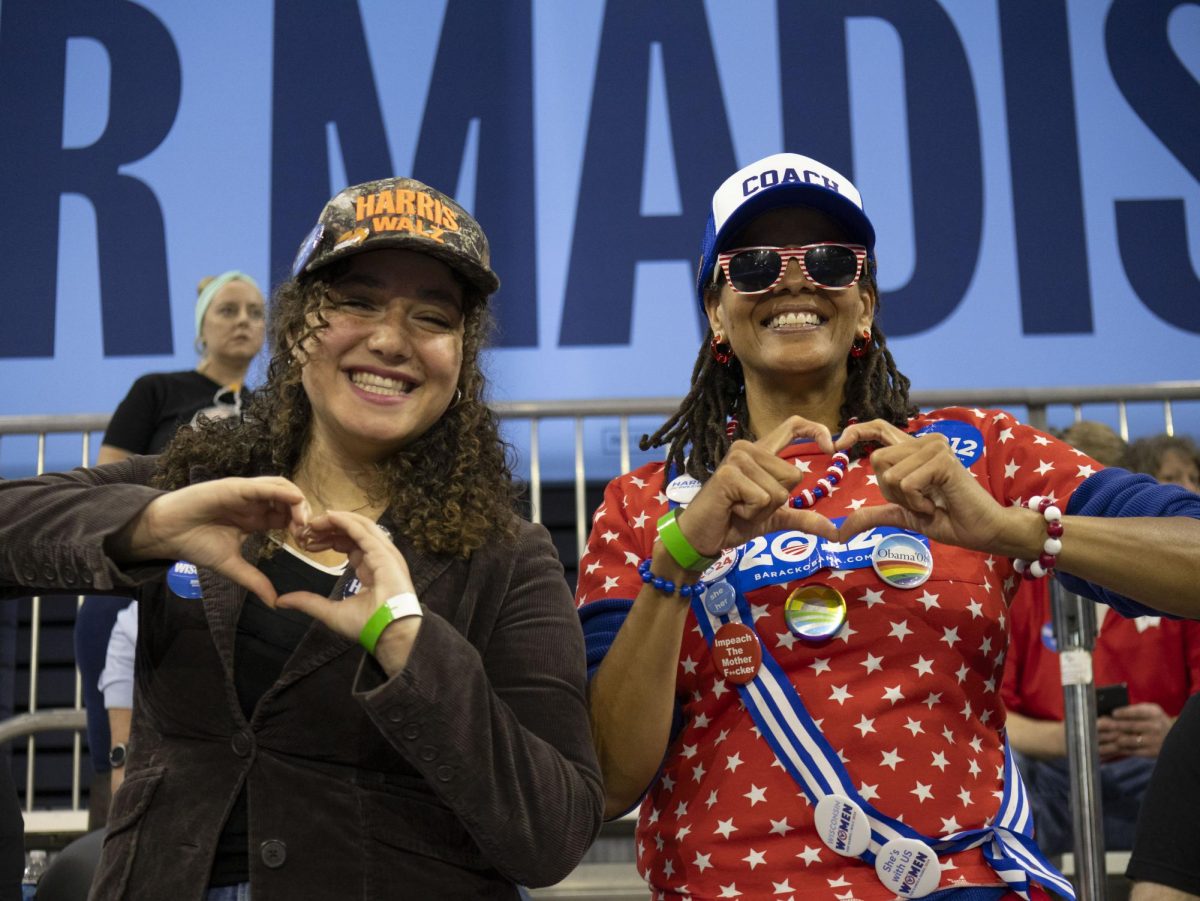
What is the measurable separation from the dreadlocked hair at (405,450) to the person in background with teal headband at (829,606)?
268 millimetres

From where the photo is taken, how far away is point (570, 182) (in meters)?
7.57

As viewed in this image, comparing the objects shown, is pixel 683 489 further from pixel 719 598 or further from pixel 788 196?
pixel 788 196

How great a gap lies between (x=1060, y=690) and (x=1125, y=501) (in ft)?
7.15

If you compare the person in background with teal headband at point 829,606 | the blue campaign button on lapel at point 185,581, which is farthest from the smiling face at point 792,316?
the blue campaign button on lapel at point 185,581

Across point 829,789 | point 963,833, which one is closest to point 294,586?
point 829,789

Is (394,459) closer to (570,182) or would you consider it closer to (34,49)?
(570,182)

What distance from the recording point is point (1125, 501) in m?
2.14

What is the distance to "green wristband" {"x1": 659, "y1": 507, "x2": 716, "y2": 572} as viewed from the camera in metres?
2.09

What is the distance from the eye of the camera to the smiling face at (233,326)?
523 centimetres

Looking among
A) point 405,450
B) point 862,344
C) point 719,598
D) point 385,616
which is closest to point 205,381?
point 405,450

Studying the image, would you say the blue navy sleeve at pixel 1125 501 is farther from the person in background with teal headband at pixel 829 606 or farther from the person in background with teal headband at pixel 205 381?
the person in background with teal headband at pixel 205 381

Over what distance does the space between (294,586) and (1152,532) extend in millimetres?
1225

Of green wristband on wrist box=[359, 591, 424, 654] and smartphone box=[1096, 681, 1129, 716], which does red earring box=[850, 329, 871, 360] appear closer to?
green wristband on wrist box=[359, 591, 424, 654]

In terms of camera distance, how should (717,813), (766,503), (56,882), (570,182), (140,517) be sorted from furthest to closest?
1. (570,182)
2. (56,882)
3. (717,813)
4. (766,503)
5. (140,517)
